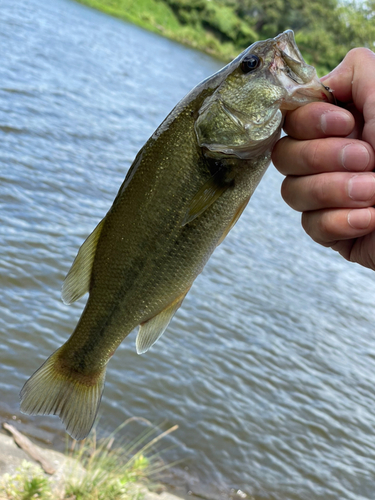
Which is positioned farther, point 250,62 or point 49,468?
point 49,468

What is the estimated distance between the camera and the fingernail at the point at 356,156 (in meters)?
1.96

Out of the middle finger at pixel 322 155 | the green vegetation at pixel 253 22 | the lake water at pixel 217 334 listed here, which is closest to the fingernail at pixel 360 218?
the middle finger at pixel 322 155

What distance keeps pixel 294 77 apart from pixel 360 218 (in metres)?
0.59

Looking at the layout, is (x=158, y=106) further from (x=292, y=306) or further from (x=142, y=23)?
(x=142, y=23)

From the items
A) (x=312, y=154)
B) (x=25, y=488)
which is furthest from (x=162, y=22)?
(x=312, y=154)

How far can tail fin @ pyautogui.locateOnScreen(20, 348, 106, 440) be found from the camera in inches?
95.5

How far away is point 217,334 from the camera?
28.3ft

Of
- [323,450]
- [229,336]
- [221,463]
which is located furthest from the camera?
[229,336]

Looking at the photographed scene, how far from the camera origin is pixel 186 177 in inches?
87.0

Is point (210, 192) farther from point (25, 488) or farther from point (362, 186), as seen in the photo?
point (25, 488)

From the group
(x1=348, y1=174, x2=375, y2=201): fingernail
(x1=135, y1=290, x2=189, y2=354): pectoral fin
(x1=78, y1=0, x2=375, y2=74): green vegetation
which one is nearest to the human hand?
(x1=348, y1=174, x2=375, y2=201): fingernail

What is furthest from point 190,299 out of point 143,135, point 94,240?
point 143,135

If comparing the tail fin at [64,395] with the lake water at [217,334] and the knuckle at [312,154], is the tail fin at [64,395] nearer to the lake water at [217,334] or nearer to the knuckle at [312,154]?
the knuckle at [312,154]

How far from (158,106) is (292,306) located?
12628 mm
